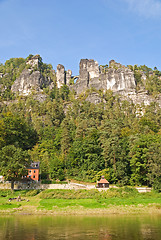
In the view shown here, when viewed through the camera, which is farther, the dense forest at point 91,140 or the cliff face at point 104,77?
→ the cliff face at point 104,77

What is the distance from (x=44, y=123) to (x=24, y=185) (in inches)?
1750

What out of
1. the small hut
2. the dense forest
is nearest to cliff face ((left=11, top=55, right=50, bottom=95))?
the dense forest

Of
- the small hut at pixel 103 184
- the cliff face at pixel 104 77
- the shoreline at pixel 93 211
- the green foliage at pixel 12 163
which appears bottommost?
the shoreline at pixel 93 211

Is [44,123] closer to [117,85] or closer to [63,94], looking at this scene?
[63,94]

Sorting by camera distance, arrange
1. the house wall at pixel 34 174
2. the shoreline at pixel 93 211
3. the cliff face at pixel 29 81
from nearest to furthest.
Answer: the shoreline at pixel 93 211, the house wall at pixel 34 174, the cliff face at pixel 29 81

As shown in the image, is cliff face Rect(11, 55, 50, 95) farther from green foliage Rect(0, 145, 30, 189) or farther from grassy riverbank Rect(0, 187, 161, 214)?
grassy riverbank Rect(0, 187, 161, 214)

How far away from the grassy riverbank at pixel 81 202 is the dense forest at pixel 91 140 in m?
7.78

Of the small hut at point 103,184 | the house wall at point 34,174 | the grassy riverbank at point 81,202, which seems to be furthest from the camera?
the house wall at point 34,174

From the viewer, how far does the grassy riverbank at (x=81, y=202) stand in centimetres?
4028

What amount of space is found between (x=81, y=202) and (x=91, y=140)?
25.8 metres

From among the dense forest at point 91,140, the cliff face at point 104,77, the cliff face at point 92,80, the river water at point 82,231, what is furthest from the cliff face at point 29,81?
the river water at point 82,231

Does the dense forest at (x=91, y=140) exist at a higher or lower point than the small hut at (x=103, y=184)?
higher

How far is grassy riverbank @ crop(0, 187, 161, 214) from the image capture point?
40281 mm

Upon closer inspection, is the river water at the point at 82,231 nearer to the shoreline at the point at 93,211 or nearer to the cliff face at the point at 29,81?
the shoreline at the point at 93,211
